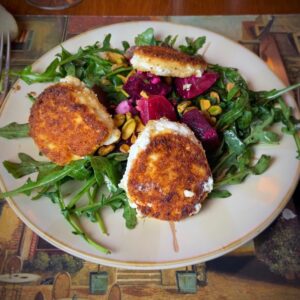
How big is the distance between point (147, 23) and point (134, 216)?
980 millimetres

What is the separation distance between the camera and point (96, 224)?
45.2 inches

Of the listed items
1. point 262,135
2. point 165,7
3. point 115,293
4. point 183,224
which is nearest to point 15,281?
point 115,293

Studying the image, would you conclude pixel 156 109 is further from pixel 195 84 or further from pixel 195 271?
pixel 195 271

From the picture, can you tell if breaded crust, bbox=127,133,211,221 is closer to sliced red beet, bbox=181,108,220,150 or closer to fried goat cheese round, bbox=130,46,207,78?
sliced red beet, bbox=181,108,220,150

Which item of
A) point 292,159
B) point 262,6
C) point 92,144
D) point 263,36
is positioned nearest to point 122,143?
point 92,144

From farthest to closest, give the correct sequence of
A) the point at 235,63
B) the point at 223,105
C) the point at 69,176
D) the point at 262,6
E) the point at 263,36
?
the point at 262,6 → the point at 263,36 → the point at 235,63 → the point at 223,105 → the point at 69,176

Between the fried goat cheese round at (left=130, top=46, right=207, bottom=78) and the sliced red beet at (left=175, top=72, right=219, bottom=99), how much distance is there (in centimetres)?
4

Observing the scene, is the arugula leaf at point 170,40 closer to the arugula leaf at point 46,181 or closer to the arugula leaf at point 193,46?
the arugula leaf at point 193,46

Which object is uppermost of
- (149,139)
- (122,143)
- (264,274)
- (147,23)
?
(147,23)

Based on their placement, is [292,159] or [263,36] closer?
[292,159]

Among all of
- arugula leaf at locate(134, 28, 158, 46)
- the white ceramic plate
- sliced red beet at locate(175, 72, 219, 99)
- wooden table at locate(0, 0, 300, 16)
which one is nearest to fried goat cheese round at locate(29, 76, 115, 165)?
the white ceramic plate

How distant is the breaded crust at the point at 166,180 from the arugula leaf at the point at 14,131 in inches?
18.5

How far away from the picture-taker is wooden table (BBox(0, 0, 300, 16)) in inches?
84.1

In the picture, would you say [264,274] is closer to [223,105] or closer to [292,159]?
[292,159]
